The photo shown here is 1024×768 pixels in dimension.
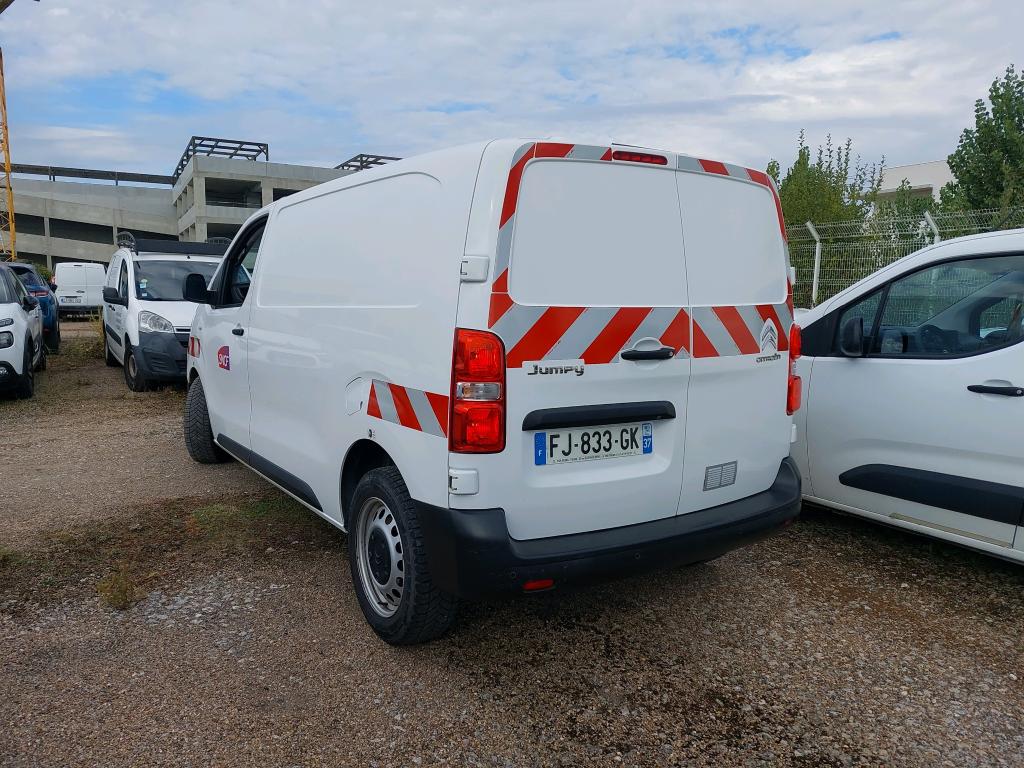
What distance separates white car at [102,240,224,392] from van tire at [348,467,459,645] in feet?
20.8

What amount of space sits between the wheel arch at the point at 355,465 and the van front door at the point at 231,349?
1310 mm

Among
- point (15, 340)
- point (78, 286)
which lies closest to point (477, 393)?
point (15, 340)

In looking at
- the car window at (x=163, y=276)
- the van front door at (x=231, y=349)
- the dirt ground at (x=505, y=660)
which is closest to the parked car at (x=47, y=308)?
the car window at (x=163, y=276)

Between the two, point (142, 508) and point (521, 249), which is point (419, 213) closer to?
point (521, 249)

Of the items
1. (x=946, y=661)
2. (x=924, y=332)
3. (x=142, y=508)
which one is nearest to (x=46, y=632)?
(x=142, y=508)

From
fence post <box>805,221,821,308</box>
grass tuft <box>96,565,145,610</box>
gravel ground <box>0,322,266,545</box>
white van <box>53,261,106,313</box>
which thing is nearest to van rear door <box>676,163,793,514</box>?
grass tuft <box>96,565,145,610</box>

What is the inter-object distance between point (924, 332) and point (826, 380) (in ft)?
1.80

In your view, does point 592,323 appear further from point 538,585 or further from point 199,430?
point 199,430

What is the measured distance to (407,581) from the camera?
2.88 meters

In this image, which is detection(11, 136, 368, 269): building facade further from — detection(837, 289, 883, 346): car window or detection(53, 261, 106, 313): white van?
detection(837, 289, 883, 346): car window

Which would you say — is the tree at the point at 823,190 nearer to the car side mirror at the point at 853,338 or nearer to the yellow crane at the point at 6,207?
the car side mirror at the point at 853,338

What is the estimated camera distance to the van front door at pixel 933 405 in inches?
138

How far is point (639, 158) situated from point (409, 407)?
1.27 metres

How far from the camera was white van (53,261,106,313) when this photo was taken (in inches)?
934
